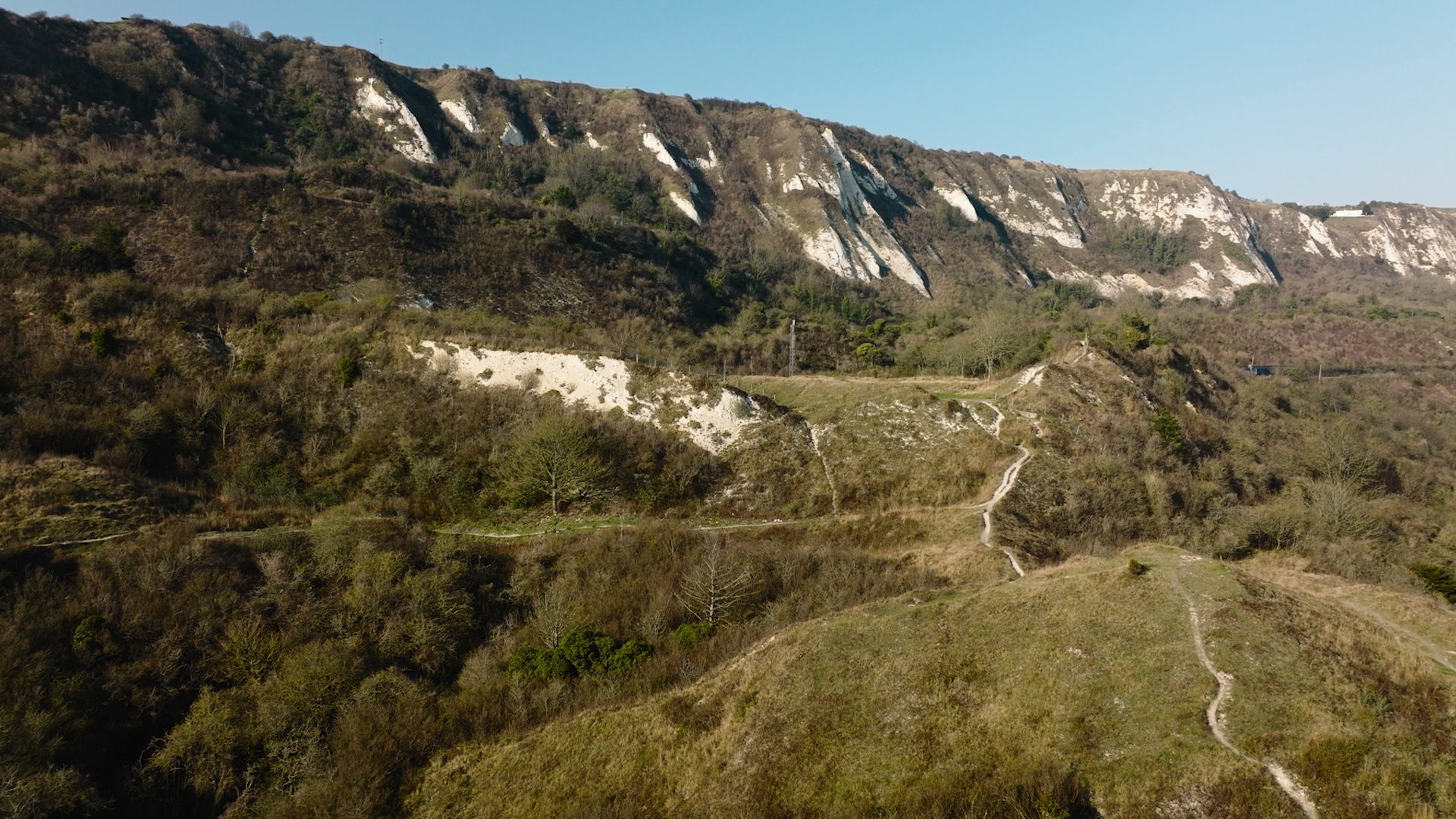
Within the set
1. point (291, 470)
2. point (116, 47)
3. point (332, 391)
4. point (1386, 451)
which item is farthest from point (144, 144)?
point (1386, 451)

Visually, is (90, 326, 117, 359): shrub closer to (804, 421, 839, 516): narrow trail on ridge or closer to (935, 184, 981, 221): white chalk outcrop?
(804, 421, 839, 516): narrow trail on ridge

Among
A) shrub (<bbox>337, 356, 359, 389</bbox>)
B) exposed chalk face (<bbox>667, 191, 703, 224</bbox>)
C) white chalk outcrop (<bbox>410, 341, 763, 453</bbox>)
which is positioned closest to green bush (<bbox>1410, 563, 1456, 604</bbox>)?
white chalk outcrop (<bbox>410, 341, 763, 453</bbox>)

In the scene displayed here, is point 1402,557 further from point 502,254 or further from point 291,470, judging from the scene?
point 502,254

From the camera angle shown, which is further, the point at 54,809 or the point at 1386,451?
the point at 1386,451

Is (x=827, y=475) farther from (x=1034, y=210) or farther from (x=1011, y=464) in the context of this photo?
(x=1034, y=210)

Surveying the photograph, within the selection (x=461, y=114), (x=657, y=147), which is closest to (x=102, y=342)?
(x=461, y=114)

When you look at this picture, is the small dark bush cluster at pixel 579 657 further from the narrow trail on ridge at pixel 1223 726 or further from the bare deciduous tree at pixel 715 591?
the narrow trail on ridge at pixel 1223 726
